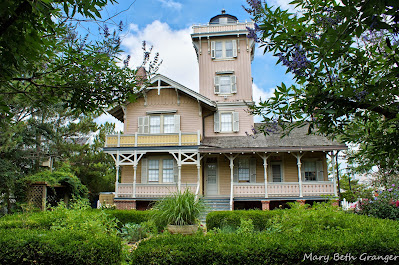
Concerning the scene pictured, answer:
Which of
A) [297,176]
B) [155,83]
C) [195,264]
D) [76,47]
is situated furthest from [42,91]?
[297,176]

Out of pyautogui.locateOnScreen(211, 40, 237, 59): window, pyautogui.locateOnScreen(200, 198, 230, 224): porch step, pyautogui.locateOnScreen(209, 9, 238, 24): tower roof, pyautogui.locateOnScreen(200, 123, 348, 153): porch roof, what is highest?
pyautogui.locateOnScreen(209, 9, 238, 24): tower roof

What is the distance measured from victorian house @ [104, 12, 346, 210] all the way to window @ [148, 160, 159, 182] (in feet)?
0.19


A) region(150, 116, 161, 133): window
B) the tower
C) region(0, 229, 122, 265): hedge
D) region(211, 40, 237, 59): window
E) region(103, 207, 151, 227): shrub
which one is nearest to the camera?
region(0, 229, 122, 265): hedge

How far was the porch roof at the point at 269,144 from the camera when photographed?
17656 mm

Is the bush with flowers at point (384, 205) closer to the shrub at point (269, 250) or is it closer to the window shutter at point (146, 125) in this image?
the shrub at point (269, 250)

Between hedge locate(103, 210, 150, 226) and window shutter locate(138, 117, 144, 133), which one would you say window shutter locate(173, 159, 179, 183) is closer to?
window shutter locate(138, 117, 144, 133)

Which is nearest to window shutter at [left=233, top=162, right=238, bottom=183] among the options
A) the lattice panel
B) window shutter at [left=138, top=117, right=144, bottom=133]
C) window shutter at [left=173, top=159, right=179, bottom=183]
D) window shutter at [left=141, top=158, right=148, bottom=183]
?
window shutter at [left=173, top=159, right=179, bottom=183]

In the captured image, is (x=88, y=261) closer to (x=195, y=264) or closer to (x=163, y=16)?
(x=195, y=264)

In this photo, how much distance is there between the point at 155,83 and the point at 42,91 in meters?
15.8

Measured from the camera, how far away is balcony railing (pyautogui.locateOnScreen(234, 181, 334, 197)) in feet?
57.8

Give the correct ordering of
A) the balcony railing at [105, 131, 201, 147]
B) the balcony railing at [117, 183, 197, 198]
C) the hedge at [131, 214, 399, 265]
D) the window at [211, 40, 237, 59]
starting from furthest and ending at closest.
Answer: the window at [211, 40, 237, 59] → the balcony railing at [105, 131, 201, 147] → the balcony railing at [117, 183, 197, 198] → the hedge at [131, 214, 399, 265]

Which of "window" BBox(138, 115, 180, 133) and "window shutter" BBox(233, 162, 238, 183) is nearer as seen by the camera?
"window shutter" BBox(233, 162, 238, 183)

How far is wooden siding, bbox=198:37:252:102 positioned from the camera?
70.7ft

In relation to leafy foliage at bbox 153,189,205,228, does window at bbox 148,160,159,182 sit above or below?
above
